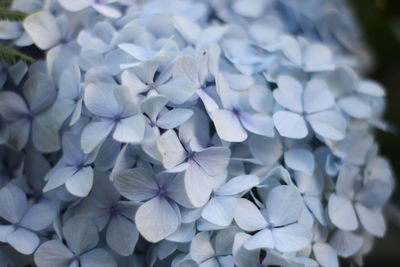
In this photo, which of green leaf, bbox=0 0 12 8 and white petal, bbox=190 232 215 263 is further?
green leaf, bbox=0 0 12 8

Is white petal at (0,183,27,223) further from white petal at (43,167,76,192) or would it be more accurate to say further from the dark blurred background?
Answer: the dark blurred background

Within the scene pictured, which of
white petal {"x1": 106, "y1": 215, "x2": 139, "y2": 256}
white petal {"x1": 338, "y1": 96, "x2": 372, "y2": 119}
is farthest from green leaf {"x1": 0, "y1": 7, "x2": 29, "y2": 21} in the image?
white petal {"x1": 338, "y1": 96, "x2": 372, "y2": 119}

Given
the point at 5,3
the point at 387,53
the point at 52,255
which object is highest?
the point at 5,3

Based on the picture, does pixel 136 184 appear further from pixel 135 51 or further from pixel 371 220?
pixel 371 220

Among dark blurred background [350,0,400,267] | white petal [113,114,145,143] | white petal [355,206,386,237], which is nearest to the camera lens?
white petal [113,114,145,143]

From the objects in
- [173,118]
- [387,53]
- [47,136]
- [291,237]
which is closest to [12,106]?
[47,136]

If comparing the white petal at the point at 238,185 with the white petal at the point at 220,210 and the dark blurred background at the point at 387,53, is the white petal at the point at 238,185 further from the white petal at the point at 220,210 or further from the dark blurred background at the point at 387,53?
the dark blurred background at the point at 387,53

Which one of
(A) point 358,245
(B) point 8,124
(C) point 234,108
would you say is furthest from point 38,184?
(A) point 358,245

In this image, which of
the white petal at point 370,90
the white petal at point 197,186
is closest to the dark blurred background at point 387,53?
the white petal at point 370,90
